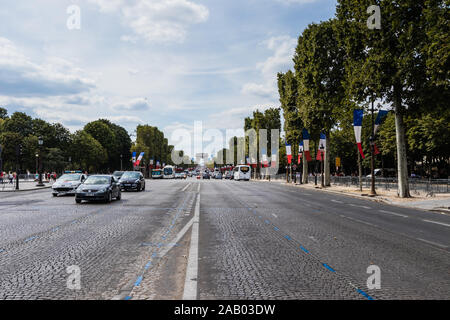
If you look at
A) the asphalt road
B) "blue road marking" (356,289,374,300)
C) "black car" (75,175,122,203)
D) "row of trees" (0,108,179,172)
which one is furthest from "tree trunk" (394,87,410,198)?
"row of trees" (0,108,179,172)

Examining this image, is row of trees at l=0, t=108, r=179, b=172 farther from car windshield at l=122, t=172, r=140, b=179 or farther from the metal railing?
the metal railing

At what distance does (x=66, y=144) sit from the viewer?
90562 millimetres

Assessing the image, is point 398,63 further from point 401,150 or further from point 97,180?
point 97,180

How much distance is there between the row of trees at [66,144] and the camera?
7738 cm

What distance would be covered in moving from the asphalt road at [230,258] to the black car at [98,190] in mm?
6453

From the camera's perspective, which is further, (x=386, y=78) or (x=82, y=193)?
(x=386, y=78)

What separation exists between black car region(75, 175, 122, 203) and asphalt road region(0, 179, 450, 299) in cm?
645

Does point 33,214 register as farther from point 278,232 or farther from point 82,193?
point 278,232

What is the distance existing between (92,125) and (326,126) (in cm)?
7307

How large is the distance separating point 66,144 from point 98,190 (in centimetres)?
7794

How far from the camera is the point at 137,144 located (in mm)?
100125

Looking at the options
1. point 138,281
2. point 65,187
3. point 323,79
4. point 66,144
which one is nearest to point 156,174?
point 66,144

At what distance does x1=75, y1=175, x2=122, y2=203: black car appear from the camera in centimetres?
1931

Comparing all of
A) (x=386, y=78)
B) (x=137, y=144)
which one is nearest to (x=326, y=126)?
(x=386, y=78)
